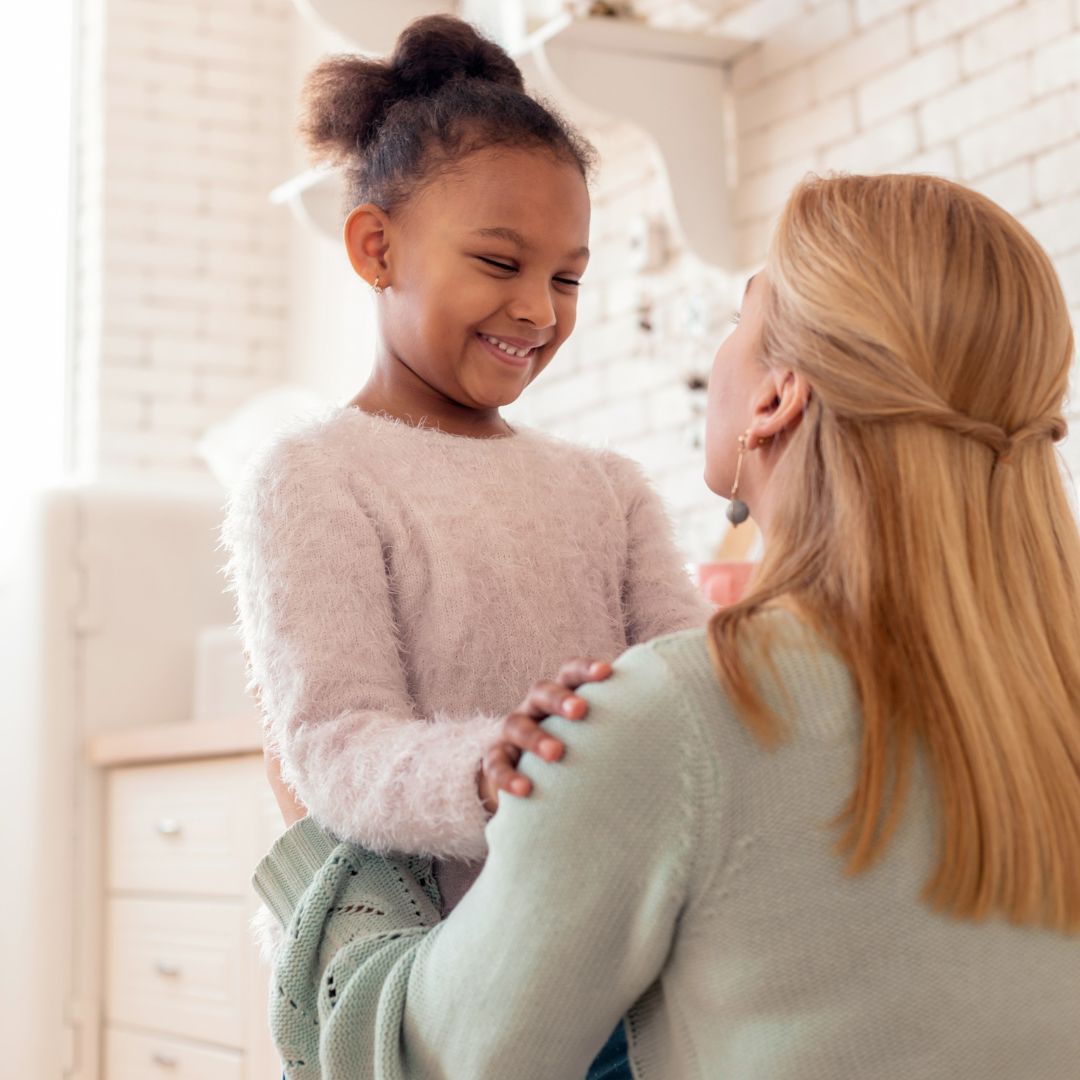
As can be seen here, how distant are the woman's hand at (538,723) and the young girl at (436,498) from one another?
117 millimetres

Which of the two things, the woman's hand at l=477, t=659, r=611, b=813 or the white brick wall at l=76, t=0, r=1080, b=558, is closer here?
the woman's hand at l=477, t=659, r=611, b=813

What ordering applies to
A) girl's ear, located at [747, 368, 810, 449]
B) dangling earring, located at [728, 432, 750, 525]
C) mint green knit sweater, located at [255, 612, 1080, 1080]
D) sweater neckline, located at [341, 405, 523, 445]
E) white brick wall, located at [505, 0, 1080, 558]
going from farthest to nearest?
white brick wall, located at [505, 0, 1080, 558] → sweater neckline, located at [341, 405, 523, 445] → dangling earring, located at [728, 432, 750, 525] → girl's ear, located at [747, 368, 810, 449] → mint green knit sweater, located at [255, 612, 1080, 1080]

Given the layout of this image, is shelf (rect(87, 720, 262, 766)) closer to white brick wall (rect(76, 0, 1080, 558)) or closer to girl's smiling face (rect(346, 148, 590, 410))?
white brick wall (rect(76, 0, 1080, 558))

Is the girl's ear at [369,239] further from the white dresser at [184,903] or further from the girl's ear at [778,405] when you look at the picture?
the white dresser at [184,903]

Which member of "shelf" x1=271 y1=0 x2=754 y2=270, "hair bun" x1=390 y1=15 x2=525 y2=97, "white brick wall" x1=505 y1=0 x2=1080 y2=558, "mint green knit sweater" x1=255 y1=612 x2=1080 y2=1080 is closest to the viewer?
"mint green knit sweater" x1=255 y1=612 x2=1080 y2=1080

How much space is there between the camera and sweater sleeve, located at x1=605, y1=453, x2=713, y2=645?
51.0 inches

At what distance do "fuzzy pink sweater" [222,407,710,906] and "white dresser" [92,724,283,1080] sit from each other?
1134 mm

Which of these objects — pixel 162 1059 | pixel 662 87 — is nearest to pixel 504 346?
pixel 662 87

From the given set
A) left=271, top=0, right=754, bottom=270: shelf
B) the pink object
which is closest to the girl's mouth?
the pink object

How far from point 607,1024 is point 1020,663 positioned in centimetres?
29

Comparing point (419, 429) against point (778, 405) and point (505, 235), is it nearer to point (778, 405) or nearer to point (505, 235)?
point (505, 235)

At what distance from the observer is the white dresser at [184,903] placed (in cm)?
238

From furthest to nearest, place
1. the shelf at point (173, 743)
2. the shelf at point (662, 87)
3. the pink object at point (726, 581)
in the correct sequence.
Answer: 1. the shelf at point (662, 87)
2. the shelf at point (173, 743)
3. the pink object at point (726, 581)

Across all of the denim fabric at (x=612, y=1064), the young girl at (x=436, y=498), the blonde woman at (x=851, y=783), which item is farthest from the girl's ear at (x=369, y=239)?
the denim fabric at (x=612, y=1064)
